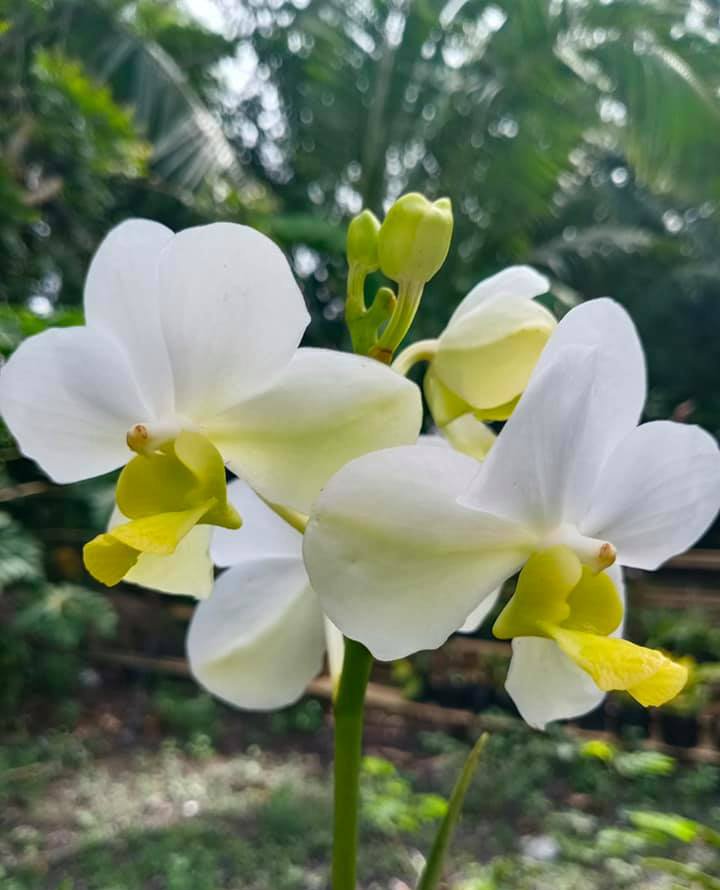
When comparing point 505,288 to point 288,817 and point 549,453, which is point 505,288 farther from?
point 288,817

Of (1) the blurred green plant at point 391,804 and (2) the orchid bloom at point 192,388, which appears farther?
(1) the blurred green plant at point 391,804

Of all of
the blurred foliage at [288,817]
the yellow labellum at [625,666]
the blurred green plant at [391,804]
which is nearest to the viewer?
the yellow labellum at [625,666]

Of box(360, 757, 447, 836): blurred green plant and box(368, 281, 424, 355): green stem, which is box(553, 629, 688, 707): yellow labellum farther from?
box(360, 757, 447, 836): blurred green plant

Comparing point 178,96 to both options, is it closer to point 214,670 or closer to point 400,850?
point 400,850

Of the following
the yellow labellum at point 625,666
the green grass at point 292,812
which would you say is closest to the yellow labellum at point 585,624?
the yellow labellum at point 625,666

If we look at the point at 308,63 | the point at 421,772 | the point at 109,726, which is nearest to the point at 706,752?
the point at 421,772

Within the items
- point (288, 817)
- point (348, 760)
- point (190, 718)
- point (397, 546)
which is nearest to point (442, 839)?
point (348, 760)

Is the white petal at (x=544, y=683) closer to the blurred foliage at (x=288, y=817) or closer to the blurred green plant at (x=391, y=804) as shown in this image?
the blurred green plant at (x=391, y=804)

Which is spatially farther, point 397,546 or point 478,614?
point 478,614
